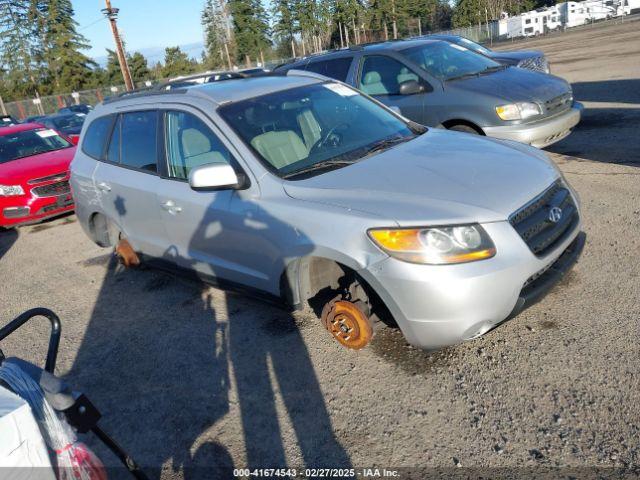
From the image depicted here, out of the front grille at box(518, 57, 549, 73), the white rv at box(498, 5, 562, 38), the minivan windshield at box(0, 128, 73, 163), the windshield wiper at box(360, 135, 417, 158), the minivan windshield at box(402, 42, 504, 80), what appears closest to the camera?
the windshield wiper at box(360, 135, 417, 158)

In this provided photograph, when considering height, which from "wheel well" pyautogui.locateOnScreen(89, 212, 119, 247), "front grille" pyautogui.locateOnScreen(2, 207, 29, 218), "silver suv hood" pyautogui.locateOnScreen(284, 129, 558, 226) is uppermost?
"silver suv hood" pyautogui.locateOnScreen(284, 129, 558, 226)

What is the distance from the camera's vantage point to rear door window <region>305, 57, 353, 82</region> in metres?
7.65

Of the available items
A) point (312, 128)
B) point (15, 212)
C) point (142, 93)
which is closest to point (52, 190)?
point (15, 212)

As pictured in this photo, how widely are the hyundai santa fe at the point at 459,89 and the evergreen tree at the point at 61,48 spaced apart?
60.0 m

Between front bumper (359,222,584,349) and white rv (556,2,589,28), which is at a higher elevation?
white rv (556,2,589,28)

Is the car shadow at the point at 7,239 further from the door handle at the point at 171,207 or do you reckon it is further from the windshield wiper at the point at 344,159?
the windshield wiper at the point at 344,159

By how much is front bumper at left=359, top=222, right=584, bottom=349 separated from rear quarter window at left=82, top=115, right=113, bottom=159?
329 cm

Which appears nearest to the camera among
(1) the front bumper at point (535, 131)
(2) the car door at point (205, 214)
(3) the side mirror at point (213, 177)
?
(3) the side mirror at point (213, 177)

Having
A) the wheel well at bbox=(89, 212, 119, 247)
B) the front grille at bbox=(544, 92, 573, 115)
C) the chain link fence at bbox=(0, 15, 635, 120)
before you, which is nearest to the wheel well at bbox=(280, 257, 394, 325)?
the wheel well at bbox=(89, 212, 119, 247)

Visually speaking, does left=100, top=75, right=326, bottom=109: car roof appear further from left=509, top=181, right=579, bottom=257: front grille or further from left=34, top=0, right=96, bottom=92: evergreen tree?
left=34, top=0, right=96, bottom=92: evergreen tree

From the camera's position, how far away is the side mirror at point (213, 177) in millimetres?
3346

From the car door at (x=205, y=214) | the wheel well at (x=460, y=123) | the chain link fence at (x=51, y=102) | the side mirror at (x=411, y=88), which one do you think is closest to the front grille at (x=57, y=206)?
the car door at (x=205, y=214)

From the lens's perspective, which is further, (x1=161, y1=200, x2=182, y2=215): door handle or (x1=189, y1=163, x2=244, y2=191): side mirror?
(x1=161, y1=200, x2=182, y2=215): door handle

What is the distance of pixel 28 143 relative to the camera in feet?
30.7
